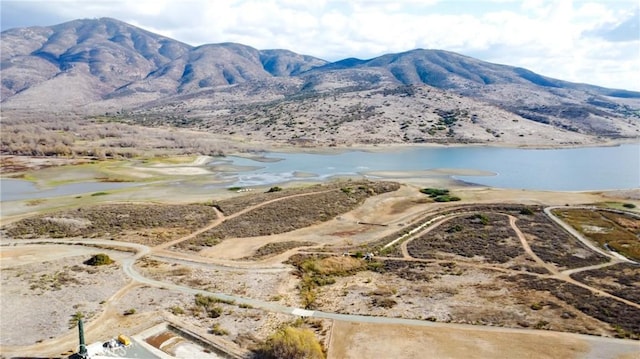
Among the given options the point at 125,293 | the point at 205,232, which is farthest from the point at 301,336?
the point at 205,232

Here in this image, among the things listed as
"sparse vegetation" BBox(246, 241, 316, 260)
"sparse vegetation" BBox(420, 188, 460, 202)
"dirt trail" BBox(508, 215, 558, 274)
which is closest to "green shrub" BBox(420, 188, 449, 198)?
"sparse vegetation" BBox(420, 188, 460, 202)

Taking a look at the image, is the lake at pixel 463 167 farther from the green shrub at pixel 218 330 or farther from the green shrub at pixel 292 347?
the green shrub at pixel 292 347

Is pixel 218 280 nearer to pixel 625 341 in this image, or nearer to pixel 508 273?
pixel 508 273

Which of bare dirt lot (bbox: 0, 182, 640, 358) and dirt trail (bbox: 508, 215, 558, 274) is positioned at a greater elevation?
dirt trail (bbox: 508, 215, 558, 274)

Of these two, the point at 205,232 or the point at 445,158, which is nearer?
the point at 205,232

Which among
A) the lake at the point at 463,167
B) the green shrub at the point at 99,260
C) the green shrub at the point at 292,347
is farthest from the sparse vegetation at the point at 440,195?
the green shrub at the point at 292,347

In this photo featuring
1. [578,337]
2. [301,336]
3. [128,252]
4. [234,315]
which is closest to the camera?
[301,336]

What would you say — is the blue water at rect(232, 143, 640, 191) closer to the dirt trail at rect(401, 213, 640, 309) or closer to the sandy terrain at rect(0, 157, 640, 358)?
the dirt trail at rect(401, 213, 640, 309)
